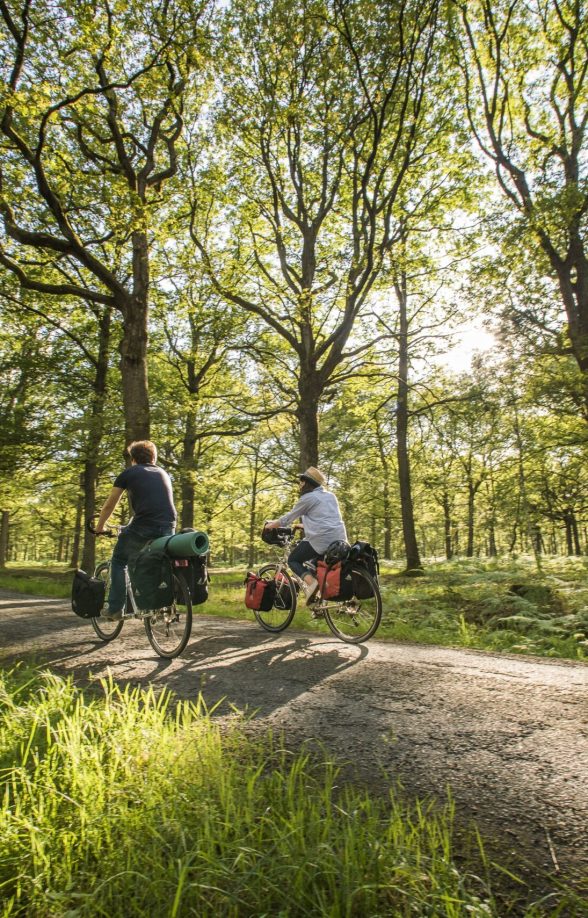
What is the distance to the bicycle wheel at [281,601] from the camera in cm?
689

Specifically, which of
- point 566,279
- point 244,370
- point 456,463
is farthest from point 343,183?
point 456,463

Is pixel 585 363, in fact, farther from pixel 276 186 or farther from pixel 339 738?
pixel 339 738

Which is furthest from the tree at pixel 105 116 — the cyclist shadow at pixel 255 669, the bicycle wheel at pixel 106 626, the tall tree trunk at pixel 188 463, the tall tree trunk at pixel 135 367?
the tall tree trunk at pixel 188 463

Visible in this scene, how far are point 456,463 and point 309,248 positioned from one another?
1093 inches

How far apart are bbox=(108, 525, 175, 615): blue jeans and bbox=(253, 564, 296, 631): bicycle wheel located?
195cm

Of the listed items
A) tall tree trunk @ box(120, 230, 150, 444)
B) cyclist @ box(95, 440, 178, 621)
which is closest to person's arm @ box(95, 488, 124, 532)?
cyclist @ box(95, 440, 178, 621)

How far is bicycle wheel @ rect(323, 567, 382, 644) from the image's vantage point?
586cm

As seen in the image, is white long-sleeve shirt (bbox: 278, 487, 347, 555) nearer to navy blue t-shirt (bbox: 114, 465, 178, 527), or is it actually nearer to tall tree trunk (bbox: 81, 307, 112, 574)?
navy blue t-shirt (bbox: 114, 465, 178, 527)

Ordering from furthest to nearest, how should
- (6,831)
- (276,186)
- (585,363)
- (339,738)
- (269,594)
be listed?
1. (276,186)
2. (585,363)
3. (269,594)
4. (339,738)
5. (6,831)

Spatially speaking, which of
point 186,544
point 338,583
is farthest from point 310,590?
point 186,544

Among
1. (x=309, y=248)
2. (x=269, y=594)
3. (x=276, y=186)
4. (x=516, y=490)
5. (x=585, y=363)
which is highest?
(x=276, y=186)

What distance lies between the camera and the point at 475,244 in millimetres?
13195

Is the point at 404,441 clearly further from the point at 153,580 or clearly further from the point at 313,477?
the point at 153,580

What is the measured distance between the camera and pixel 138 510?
5750mm
